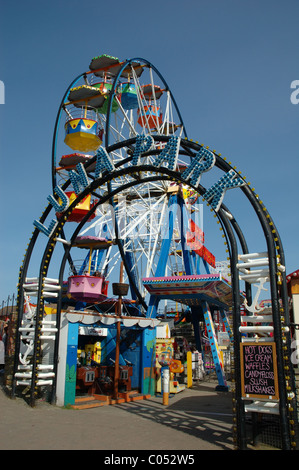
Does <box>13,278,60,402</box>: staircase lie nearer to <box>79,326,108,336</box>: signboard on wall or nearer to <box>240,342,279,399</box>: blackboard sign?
<box>79,326,108,336</box>: signboard on wall

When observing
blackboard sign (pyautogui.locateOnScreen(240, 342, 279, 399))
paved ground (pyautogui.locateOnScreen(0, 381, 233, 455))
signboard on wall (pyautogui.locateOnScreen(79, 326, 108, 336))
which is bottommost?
→ paved ground (pyautogui.locateOnScreen(0, 381, 233, 455))

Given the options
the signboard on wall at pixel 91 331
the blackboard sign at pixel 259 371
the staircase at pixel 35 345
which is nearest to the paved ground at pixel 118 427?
the staircase at pixel 35 345

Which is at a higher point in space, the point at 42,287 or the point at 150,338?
the point at 42,287

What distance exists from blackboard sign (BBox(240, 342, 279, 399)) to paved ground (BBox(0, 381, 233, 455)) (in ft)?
3.93

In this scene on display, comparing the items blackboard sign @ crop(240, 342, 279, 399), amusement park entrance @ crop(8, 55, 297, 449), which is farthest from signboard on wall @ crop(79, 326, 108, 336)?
blackboard sign @ crop(240, 342, 279, 399)

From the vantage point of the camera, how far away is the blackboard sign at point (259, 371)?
6.90m

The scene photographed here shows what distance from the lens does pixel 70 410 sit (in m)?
10.8

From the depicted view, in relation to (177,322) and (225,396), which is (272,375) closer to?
(225,396)

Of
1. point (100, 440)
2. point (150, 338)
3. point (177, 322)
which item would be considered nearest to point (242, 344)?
point (100, 440)

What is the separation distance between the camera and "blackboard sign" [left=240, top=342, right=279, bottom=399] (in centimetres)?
690

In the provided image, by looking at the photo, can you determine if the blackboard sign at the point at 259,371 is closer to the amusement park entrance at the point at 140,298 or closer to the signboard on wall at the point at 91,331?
the amusement park entrance at the point at 140,298

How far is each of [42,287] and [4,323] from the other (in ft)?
36.7

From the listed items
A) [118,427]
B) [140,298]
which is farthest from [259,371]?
[140,298]

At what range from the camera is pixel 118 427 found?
858 cm
